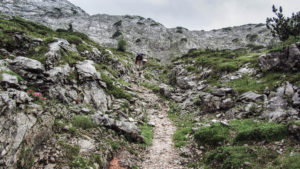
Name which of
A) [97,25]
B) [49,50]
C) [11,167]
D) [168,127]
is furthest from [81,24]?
[11,167]

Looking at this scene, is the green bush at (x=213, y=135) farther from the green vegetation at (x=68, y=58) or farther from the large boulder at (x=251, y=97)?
the green vegetation at (x=68, y=58)

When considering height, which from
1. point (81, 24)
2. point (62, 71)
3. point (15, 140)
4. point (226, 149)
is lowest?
point (226, 149)

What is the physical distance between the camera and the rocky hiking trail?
8.23 meters

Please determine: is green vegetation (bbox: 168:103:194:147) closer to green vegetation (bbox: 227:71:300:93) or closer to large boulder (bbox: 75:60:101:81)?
green vegetation (bbox: 227:71:300:93)

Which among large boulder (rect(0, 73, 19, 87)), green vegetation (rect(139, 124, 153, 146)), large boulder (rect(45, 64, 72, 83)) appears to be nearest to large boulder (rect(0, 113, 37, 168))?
large boulder (rect(0, 73, 19, 87))

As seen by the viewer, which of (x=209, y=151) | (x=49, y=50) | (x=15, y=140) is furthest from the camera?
(x=49, y=50)

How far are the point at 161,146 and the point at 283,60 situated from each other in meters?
14.0

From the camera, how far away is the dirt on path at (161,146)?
8.33 m

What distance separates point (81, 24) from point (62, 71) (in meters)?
71.2

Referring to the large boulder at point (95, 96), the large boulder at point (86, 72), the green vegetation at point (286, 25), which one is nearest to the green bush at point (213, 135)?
the large boulder at point (95, 96)

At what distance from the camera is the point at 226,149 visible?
7852 mm

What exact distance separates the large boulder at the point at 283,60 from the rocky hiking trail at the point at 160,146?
11.3m

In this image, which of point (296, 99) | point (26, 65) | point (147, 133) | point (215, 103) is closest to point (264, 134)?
point (296, 99)

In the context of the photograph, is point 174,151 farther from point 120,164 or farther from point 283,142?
point 283,142
